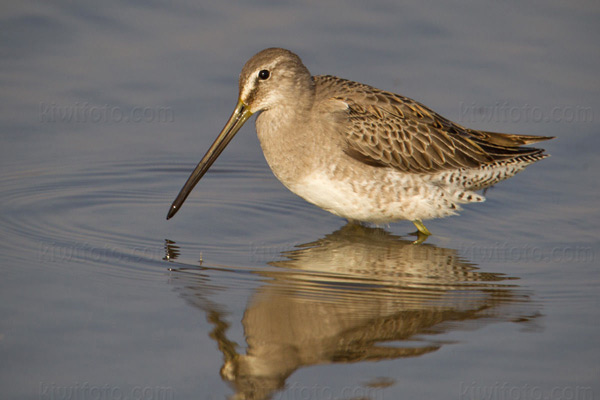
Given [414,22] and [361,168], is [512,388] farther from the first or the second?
[414,22]

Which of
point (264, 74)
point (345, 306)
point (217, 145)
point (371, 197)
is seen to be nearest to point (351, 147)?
point (371, 197)

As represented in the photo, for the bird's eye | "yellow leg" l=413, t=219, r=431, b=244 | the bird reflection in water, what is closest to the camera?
the bird reflection in water

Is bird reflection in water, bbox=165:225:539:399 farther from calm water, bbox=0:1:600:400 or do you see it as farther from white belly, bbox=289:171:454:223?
white belly, bbox=289:171:454:223

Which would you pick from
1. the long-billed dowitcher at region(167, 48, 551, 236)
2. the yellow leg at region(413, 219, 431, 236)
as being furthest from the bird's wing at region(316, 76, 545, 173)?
the yellow leg at region(413, 219, 431, 236)

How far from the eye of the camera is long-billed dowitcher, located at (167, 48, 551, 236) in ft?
21.1

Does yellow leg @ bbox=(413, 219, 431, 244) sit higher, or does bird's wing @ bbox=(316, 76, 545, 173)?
bird's wing @ bbox=(316, 76, 545, 173)

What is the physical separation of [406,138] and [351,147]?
487mm

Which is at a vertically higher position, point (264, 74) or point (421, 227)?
point (264, 74)

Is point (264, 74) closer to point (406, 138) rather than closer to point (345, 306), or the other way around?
point (406, 138)

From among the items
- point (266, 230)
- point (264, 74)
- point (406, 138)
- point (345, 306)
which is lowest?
point (345, 306)

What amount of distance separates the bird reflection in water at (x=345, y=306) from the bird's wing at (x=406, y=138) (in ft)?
2.26

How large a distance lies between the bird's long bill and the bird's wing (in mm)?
691

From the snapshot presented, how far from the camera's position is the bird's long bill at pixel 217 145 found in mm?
6453

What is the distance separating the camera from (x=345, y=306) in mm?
5371
